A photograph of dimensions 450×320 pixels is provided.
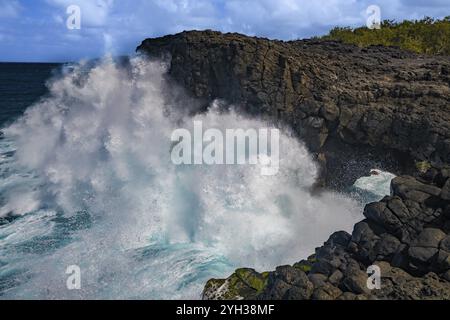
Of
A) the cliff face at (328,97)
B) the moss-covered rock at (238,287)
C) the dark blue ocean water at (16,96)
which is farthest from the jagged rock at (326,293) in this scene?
the dark blue ocean water at (16,96)

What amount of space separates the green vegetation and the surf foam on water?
2933cm

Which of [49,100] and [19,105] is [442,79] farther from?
[19,105]

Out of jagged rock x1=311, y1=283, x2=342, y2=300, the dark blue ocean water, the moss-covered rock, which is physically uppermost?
the dark blue ocean water

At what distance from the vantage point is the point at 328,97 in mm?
19203

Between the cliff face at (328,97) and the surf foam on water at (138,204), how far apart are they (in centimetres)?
102

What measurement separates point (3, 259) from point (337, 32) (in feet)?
157

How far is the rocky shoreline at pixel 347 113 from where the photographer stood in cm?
1166

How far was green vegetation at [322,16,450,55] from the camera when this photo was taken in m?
44.8

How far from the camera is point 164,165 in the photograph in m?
19.9

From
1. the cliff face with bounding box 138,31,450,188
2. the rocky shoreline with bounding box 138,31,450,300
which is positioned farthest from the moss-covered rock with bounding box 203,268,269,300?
the cliff face with bounding box 138,31,450,188

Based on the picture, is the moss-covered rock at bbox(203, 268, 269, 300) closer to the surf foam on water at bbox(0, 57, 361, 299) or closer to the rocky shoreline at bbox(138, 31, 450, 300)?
the rocky shoreline at bbox(138, 31, 450, 300)

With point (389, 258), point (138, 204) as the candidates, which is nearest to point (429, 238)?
point (389, 258)

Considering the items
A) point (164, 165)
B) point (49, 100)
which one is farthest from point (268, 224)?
point (49, 100)

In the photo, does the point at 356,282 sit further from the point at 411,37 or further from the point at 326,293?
the point at 411,37
